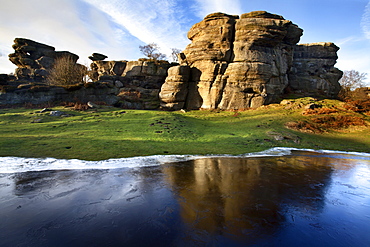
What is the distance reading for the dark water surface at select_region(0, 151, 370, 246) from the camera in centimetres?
463

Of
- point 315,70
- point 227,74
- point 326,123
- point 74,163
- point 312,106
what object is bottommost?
point 74,163

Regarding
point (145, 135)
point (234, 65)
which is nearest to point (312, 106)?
point (234, 65)

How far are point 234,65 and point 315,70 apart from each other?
21239 mm

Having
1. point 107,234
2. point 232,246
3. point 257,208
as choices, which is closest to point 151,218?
point 107,234

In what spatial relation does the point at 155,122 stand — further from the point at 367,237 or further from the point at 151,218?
the point at 367,237

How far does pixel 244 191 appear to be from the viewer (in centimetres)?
723

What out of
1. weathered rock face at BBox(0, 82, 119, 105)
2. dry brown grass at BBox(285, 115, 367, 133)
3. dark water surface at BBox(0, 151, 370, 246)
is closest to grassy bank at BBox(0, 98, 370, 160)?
dry brown grass at BBox(285, 115, 367, 133)

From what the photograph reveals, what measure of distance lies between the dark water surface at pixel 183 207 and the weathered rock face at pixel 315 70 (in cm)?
3268

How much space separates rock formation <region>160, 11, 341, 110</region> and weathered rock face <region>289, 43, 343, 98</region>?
11.7 inches

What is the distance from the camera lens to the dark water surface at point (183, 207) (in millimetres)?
4633

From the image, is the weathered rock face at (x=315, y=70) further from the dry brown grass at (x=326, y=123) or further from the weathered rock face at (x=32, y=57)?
the weathered rock face at (x=32, y=57)

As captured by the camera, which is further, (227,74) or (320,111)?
(227,74)

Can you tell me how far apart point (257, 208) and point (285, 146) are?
12.5 m

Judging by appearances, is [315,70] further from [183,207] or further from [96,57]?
[96,57]
